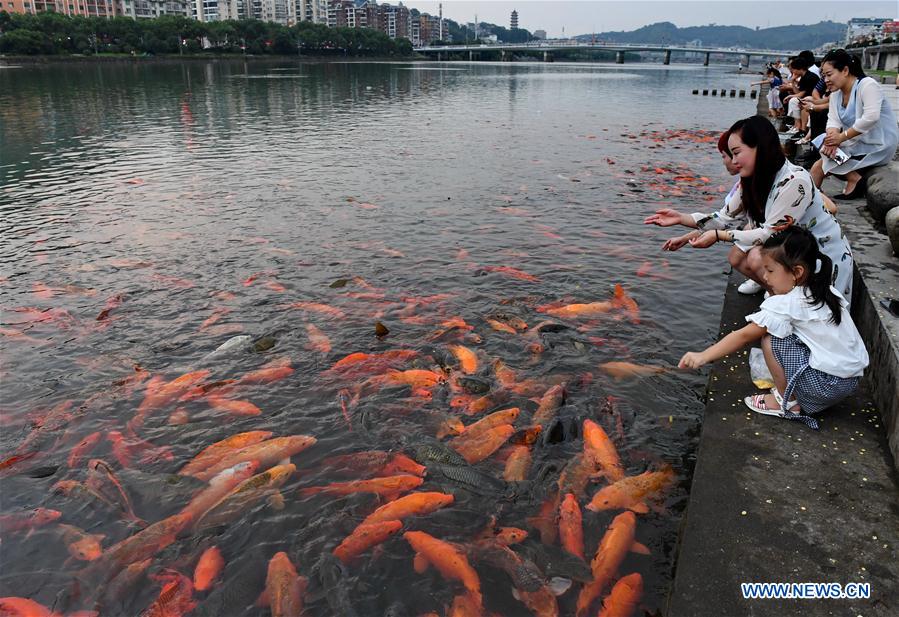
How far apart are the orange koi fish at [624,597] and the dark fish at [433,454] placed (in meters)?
1.72

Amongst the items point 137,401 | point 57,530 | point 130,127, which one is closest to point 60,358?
point 137,401

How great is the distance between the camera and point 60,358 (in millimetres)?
7328

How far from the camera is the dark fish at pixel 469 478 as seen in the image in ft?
17.0

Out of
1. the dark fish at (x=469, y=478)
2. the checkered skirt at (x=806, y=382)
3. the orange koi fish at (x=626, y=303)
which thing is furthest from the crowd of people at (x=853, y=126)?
the dark fish at (x=469, y=478)

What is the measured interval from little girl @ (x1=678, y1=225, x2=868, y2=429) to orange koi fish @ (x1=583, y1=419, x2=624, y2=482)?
1406mm

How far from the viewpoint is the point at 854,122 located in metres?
8.36

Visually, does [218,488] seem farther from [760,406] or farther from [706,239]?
[706,239]

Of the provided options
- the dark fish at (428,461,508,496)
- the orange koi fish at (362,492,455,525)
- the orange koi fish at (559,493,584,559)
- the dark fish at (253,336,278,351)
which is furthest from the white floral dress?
the dark fish at (253,336,278,351)

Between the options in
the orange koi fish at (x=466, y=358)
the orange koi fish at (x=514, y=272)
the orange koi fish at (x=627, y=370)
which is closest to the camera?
the orange koi fish at (x=627, y=370)

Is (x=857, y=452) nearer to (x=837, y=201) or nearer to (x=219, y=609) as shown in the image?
(x=219, y=609)

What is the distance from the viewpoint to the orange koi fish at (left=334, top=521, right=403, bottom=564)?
4.58m

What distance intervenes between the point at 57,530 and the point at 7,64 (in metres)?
106

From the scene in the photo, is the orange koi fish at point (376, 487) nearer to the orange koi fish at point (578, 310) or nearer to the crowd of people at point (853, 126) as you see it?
the orange koi fish at point (578, 310)

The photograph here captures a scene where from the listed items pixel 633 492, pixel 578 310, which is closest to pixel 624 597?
pixel 633 492
